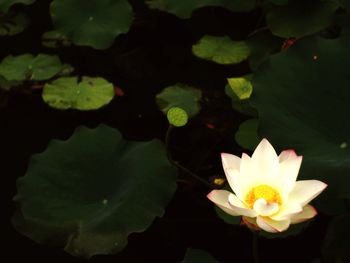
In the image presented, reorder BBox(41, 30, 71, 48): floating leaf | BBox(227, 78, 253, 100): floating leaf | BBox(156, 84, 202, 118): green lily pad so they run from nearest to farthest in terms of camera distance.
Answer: BBox(227, 78, 253, 100): floating leaf → BBox(156, 84, 202, 118): green lily pad → BBox(41, 30, 71, 48): floating leaf

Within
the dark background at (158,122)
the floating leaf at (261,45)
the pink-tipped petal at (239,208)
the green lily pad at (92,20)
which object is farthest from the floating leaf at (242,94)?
the pink-tipped petal at (239,208)

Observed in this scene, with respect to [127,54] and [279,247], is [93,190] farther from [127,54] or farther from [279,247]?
[127,54]

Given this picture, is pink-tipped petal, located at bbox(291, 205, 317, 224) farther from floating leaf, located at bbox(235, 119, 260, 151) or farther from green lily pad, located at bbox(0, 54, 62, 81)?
green lily pad, located at bbox(0, 54, 62, 81)

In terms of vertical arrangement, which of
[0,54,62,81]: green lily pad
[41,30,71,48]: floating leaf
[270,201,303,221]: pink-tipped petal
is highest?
[270,201,303,221]: pink-tipped petal

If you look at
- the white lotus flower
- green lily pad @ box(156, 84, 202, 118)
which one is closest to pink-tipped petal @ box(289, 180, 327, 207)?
the white lotus flower

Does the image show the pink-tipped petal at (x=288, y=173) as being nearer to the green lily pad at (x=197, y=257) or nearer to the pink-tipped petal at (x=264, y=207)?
the pink-tipped petal at (x=264, y=207)

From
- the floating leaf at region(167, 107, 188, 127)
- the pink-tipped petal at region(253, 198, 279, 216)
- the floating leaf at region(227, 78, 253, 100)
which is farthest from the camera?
the floating leaf at region(227, 78, 253, 100)
